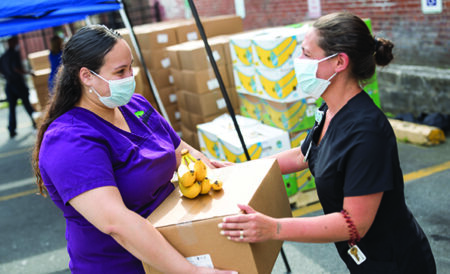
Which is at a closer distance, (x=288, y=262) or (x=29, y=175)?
(x=288, y=262)

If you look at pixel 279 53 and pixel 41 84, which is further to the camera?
pixel 41 84

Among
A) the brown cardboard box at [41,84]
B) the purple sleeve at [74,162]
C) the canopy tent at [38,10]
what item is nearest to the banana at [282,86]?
the canopy tent at [38,10]

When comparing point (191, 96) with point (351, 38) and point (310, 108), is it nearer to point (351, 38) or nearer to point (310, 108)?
point (310, 108)

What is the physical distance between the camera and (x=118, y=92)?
2.03 m

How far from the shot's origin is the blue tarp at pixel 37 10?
355 cm

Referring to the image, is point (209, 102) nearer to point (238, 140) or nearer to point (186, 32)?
point (238, 140)

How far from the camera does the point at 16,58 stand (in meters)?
9.88

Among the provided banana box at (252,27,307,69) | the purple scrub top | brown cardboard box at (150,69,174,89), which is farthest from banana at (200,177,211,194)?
brown cardboard box at (150,69,174,89)

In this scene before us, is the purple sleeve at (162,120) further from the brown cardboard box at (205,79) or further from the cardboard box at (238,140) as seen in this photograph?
the brown cardboard box at (205,79)

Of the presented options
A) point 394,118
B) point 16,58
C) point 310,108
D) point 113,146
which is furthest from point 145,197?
point 16,58

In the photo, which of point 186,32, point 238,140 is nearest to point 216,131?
point 238,140

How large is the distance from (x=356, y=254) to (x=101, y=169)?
1.06 metres

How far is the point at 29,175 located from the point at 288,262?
508 centimetres

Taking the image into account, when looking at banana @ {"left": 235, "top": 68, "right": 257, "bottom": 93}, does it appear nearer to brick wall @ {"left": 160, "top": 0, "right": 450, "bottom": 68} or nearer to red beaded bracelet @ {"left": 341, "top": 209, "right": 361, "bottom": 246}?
brick wall @ {"left": 160, "top": 0, "right": 450, "bottom": 68}
